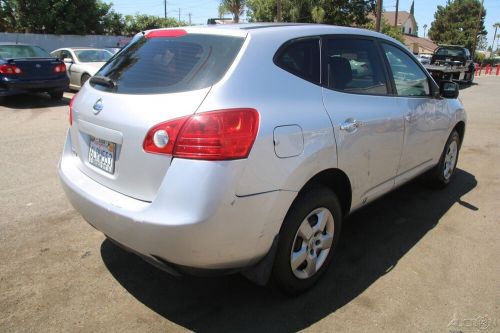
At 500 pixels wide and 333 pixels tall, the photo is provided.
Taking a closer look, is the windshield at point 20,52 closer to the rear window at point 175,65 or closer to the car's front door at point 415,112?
the rear window at point 175,65

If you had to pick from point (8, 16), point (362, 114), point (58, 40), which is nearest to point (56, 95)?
point (362, 114)

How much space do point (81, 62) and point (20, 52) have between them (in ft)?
6.98

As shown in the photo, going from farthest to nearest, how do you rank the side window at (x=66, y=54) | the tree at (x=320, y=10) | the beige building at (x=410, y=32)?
the beige building at (x=410, y=32) → the tree at (x=320, y=10) → the side window at (x=66, y=54)

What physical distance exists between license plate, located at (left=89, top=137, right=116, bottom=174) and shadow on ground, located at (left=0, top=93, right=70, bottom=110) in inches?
343

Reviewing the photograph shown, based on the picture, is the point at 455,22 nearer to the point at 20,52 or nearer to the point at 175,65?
the point at 20,52

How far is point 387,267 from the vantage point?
11.0 feet

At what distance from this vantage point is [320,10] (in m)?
31.3

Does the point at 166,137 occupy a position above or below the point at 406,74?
below

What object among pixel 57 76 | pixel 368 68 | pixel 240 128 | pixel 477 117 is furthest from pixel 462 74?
pixel 240 128

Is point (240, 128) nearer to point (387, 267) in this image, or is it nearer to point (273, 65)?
point (273, 65)

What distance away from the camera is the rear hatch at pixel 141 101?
2340mm

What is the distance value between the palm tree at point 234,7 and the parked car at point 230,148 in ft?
127

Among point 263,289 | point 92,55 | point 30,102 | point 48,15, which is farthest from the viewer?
point 48,15

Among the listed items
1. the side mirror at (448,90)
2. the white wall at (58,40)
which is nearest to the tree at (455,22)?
the white wall at (58,40)
